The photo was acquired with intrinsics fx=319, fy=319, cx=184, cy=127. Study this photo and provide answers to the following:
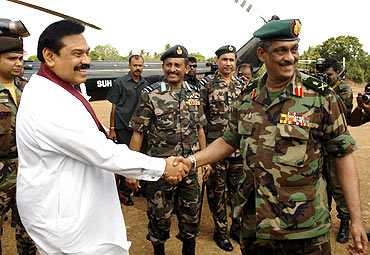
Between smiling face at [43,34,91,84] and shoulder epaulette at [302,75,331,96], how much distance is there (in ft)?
4.57

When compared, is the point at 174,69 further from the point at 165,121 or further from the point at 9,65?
the point at 9,65

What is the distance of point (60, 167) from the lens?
5.72ft

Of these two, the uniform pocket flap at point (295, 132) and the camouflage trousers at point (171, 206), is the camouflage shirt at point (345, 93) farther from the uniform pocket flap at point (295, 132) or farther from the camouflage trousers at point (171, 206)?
the uniform pocket flap at point (295, 132)

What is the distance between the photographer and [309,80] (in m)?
2.05

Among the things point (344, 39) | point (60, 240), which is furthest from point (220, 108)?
point (344, 39)

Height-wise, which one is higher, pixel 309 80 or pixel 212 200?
pixel 309 80

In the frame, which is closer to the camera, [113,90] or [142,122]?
[142,122]

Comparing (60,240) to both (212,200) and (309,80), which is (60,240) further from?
(212,200)

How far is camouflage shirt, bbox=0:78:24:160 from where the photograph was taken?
10.2 ft

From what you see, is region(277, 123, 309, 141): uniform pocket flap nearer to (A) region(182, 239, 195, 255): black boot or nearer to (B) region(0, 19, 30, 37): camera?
(A) region(182, 239, 195, 255): black boot

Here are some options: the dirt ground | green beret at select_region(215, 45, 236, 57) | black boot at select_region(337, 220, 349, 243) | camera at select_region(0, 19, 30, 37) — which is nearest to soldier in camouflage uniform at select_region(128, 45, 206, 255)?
the dirt ground

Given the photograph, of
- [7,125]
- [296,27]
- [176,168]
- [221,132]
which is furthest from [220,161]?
[7,125]

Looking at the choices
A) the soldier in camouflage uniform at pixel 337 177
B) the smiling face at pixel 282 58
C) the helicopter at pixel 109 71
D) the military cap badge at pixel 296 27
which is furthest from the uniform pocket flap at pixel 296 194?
the helicopter at pixel 109 71

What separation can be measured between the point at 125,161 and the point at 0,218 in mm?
1986
